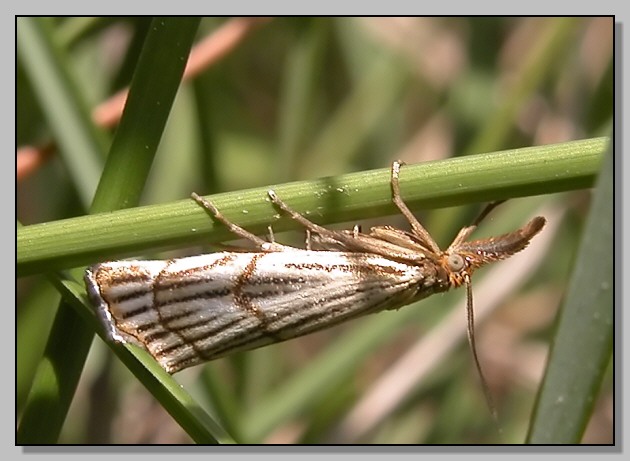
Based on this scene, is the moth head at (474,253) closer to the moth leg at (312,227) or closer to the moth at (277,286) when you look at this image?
the moth at (277,286)

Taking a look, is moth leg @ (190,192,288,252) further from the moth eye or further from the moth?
the moth eye

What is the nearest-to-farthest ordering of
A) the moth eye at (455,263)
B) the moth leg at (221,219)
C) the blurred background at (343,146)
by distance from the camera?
the moth leg at (221,219) < the moth eye at (455,263) < the blurred background at (343,146)

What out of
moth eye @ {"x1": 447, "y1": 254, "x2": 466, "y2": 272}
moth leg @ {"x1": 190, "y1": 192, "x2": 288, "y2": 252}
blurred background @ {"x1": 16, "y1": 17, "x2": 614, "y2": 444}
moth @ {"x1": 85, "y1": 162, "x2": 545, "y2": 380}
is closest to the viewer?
moth leg @ {"x1": 190, "y1": 192, "x2": 288, "y2": 252}

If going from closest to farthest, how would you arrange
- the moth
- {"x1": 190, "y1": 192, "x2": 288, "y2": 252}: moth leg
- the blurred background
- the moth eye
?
1. {"x1": 190, "y1": 192, "x2": 288, "y2": 252}: moth leg
2. the moth
3. the moth eye
4. the blurred background

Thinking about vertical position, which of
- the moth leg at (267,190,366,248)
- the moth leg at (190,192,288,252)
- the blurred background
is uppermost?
the blurred background

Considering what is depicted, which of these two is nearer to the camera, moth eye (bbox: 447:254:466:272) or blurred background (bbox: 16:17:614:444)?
moth eye (bbox: 447:254:466:272)

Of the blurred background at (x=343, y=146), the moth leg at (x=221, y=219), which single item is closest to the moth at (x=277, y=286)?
A: the moth leg at (x=221, y=219)

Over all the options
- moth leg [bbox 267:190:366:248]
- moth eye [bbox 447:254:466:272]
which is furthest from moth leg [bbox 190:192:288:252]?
Result: moth eye [bbox 447:254:466:272]

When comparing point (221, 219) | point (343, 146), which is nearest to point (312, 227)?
point (221, 219)

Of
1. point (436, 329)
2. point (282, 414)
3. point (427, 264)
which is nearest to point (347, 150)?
point (436, 329)
